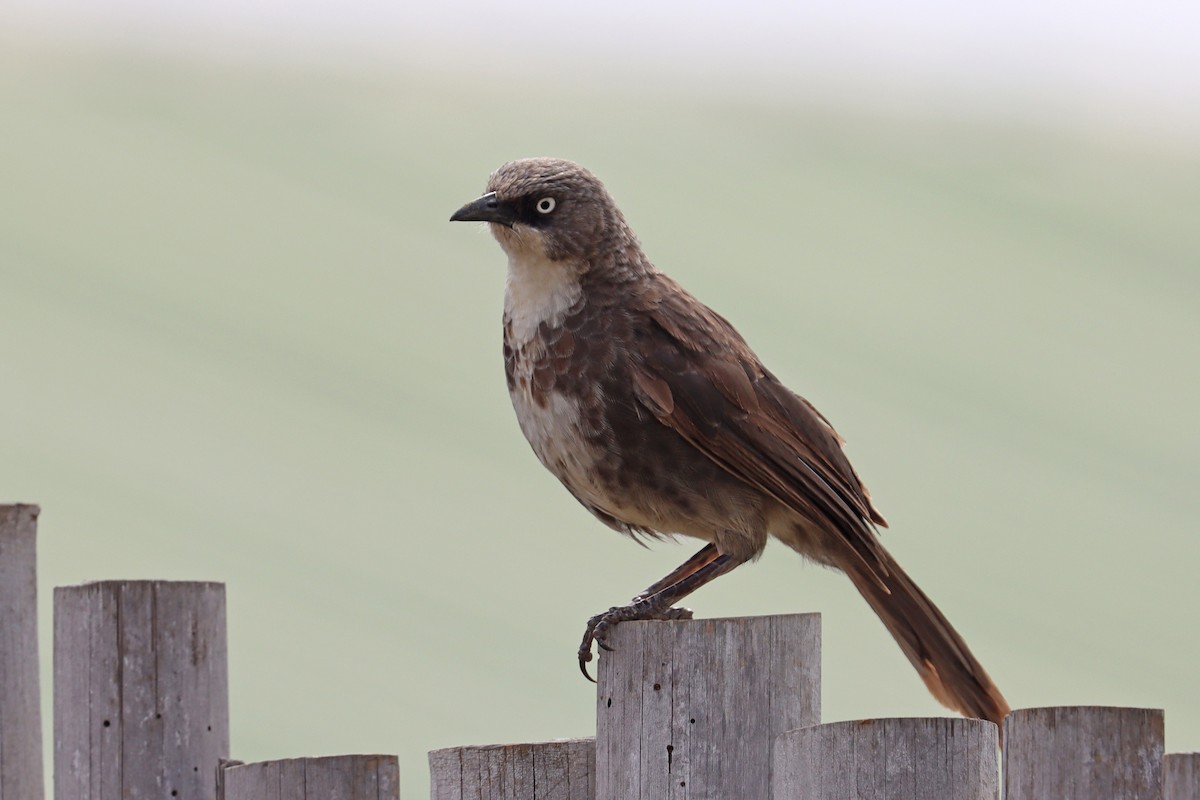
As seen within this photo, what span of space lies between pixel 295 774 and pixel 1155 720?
5.24 ft

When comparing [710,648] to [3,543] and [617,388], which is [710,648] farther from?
[3,543]

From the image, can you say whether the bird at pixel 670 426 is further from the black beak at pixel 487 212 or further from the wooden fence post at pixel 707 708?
the wooden fence post at pixel 707 708

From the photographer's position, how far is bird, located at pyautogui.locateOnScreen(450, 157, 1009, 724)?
3.93 meters

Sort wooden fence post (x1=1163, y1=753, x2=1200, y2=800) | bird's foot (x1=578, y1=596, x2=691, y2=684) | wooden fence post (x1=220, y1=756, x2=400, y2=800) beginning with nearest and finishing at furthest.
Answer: wooden fence post (x1=1163, y1=753, x2=1200, y2=800) < wooden fence post (x1=220, y1=756, x2=400, y2=800) < bird's foot (x1=578, y1=596, x2=691, y2=684)

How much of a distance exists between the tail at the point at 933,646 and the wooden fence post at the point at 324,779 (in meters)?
1.38

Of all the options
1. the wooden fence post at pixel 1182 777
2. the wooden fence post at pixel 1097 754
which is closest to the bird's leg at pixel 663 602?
the wooden fence post at pixel 1097 754

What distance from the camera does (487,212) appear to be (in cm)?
418

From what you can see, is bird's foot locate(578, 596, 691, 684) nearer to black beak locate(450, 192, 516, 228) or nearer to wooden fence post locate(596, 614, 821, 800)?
wooden fence post locate(596, 614, 821, 800)

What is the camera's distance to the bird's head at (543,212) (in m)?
4.22

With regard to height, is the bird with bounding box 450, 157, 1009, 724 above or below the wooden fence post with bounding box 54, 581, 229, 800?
above

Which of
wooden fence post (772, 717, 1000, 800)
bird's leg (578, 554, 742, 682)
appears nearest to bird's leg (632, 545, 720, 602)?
bird's leg (578, 554, 742, 682)

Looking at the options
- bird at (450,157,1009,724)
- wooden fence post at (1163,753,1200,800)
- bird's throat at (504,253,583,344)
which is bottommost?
wooden fence post at (1163,753,1200,800)

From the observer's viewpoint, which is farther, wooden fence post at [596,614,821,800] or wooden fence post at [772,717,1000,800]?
wooden fence post at [596,614,821,800]

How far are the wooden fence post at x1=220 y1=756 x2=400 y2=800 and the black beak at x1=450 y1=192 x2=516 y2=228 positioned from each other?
1510 mm
